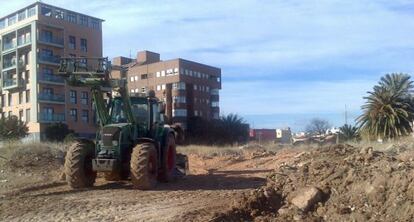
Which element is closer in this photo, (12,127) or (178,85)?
(12,127)

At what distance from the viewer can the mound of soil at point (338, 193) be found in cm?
947

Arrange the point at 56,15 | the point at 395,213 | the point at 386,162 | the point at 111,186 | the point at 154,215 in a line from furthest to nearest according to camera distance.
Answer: the point at 56,15, the point at 111,186, the point at 154,215, the point at 386,162, the point at 395,213

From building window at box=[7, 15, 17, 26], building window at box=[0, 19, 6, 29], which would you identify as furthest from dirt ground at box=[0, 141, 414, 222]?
building window at box=[0, 19, 6, 29]

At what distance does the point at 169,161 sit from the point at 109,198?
4828mm

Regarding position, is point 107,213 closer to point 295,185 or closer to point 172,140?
point 295,185

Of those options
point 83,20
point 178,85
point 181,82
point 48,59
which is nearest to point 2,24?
point 83,20

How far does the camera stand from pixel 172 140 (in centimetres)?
1912

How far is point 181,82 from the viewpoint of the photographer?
9400 centimetres

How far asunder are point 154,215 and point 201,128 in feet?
255

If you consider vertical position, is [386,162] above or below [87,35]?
below

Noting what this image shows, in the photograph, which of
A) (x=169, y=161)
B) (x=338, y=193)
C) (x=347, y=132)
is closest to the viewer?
(x=338, y=193)

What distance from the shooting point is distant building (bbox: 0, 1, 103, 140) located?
72.1m

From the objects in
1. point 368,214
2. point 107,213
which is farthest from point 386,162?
point 107,213

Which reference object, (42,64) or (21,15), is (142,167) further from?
(21,15)
